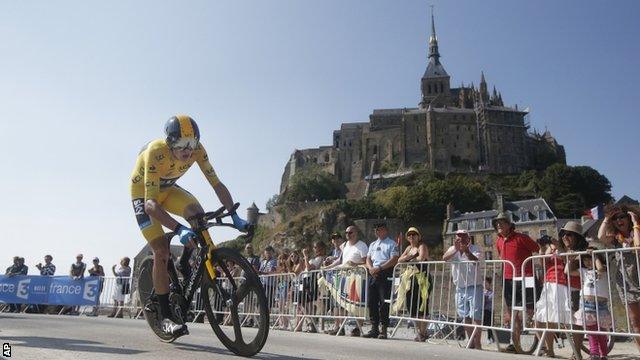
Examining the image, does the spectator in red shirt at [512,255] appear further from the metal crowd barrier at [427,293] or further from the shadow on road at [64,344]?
the shadow on road at [64,344]

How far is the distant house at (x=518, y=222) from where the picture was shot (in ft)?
184

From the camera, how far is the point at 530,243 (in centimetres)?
698

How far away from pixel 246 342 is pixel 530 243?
4650mm

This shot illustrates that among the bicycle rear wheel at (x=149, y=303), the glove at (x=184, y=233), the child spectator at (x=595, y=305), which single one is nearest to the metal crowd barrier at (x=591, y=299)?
the child spectator at (x=595, y=305)

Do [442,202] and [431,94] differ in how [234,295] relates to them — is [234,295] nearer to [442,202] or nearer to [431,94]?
[442,202]

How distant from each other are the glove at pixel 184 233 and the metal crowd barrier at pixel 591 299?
4167 mm

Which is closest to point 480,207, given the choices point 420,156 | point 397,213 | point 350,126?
point 397,213

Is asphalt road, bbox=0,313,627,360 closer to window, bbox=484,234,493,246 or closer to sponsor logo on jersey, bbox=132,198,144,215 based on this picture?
sponsor logo on jersey, bbox=132,198,144,215

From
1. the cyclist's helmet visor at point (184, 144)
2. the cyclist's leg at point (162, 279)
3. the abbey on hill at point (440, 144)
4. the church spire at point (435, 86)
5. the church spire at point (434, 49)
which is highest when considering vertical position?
the church spire at point (434, 49)

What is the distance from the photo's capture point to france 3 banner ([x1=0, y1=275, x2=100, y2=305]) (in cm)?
1477

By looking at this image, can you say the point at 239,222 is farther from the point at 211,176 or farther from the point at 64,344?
the point at 64,344

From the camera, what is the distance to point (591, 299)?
5.45 m

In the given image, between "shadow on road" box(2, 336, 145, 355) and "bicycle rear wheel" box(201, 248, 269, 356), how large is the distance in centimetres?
72

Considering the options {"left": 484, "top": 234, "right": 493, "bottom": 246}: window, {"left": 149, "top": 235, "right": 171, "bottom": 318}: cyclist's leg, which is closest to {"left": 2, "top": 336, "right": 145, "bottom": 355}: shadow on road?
{"left": 149, "top": 235, "right": 171, "bottom": 318}: cyclist's leg
